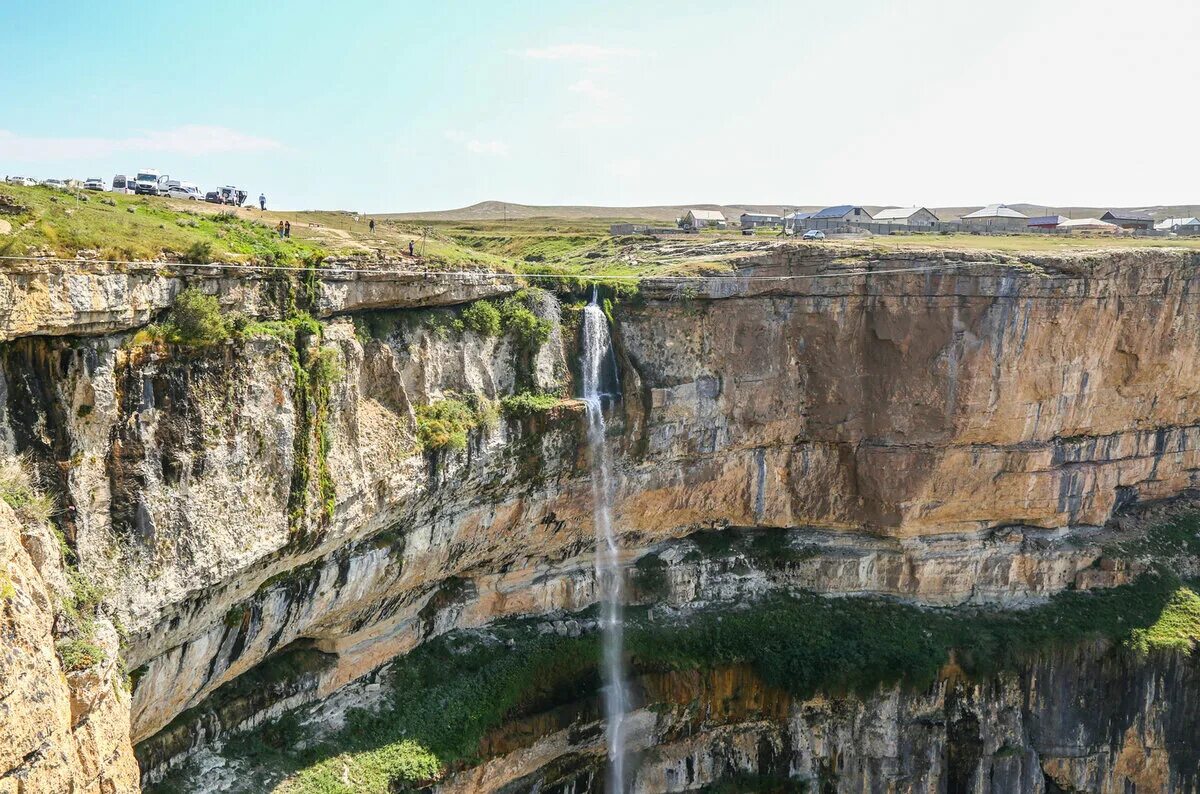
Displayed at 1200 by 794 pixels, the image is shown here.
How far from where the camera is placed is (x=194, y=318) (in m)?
15.3

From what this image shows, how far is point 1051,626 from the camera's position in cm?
2664

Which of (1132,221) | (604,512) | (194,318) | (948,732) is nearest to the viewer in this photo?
(194,318)

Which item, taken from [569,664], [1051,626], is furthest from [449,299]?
[1051,626]

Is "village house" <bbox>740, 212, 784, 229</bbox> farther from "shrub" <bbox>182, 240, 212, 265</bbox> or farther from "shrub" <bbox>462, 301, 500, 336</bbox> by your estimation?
"shrub" <bbox>182, 240, 212, 265</bbox>

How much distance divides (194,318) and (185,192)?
14.6m

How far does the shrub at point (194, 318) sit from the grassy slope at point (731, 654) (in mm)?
9536

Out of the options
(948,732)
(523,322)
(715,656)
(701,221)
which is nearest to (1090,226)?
(701,221)

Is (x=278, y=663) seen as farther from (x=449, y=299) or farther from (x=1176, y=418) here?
(x=1176, y=418)

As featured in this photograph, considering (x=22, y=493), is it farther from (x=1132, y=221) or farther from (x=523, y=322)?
(x=1132, y=221)

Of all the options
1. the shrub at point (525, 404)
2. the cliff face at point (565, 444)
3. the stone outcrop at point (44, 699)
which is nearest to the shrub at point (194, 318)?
the cliff face at point (565, 444)

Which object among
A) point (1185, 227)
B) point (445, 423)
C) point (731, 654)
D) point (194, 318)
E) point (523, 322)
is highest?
point (1185, 227)

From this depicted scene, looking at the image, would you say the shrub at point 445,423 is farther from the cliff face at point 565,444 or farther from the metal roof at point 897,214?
the metal roof at point 897,214

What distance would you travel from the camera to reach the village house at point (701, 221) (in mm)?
42000

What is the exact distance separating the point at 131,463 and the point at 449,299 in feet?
28.1
